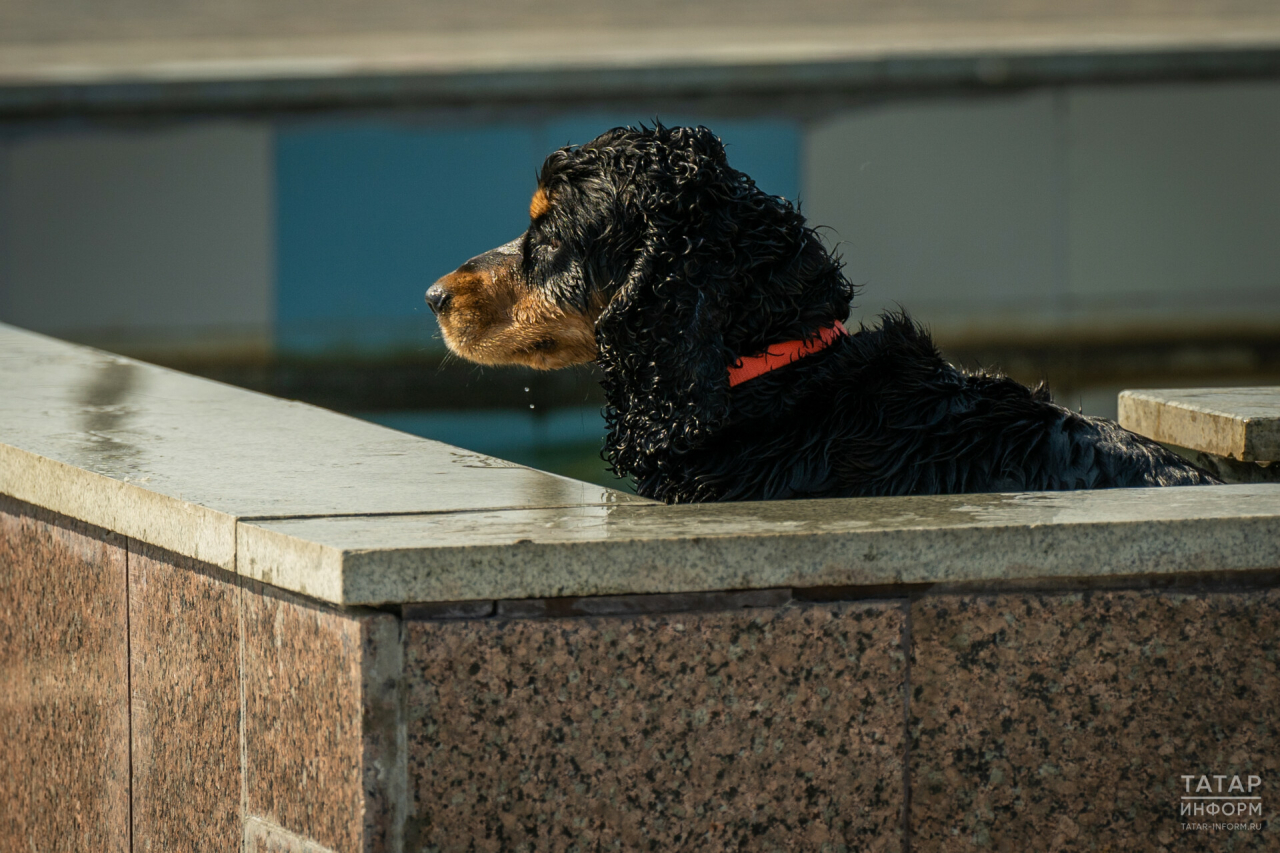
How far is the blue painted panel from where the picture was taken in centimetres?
1256

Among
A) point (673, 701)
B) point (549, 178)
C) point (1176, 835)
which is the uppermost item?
point (549, 178)

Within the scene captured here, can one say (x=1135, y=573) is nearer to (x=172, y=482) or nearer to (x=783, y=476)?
(x=783, y=476)

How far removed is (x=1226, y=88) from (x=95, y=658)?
11658 millimetres

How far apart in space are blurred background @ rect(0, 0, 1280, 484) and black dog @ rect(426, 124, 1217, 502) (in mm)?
8148

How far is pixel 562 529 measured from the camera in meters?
2.70

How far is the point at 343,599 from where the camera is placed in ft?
8.20

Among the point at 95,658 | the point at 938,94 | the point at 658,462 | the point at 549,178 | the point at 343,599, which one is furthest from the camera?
the point at 938,94

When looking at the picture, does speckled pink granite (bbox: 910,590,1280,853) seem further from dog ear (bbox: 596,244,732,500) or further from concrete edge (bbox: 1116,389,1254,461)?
concrete edge (bbox: 1116,389,1254,461)

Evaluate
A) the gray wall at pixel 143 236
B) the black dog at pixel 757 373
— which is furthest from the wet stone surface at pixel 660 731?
the gray wall at pixel 143 236

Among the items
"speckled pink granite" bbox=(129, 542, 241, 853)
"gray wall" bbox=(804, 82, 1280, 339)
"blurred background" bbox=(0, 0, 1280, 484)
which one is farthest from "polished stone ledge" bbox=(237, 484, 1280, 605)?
"gray wall" bbox=(804, 82, 1280, 339)

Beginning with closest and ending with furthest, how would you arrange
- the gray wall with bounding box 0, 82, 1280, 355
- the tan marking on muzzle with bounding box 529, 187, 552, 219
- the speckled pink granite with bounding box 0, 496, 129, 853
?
the speckled pink granite with bounding box 0, 496, 129, 853
the tan marking on muzzle with bounding box 529, 187, 552, 219
the gray wall with bounding box 0, 82, 1280, 355

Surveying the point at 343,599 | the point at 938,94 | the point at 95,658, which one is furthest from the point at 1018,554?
the point at 938,94

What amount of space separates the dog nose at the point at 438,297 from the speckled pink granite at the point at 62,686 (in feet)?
4.14

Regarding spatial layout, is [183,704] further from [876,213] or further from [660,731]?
[876,213]
